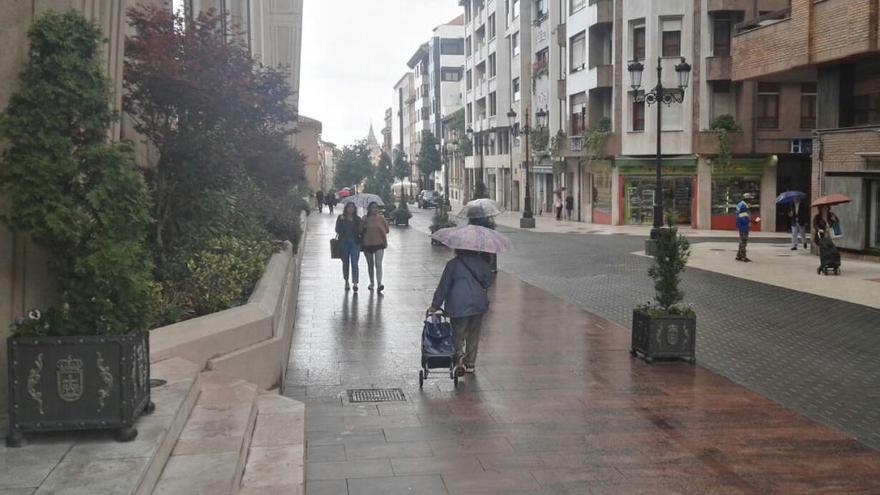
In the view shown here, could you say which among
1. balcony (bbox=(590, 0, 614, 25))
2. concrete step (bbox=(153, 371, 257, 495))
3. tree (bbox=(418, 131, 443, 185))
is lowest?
concrete step (bbox=(153, 371, 257, 495))

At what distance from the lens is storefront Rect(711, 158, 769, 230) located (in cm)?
3759

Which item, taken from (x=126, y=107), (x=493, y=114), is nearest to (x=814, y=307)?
(x=126, y=107)

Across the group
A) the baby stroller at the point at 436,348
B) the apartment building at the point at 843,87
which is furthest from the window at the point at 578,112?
the baby stroller at the point at 436,348

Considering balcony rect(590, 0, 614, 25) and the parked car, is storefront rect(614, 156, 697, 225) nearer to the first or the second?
balcony rect(590, 0, 614, 25)

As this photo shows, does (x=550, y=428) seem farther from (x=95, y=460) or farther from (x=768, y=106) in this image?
(x=768, y=106)

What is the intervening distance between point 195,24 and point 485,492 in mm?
7851

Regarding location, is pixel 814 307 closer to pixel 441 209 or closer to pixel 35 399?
pixel 35 399

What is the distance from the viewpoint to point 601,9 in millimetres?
40281

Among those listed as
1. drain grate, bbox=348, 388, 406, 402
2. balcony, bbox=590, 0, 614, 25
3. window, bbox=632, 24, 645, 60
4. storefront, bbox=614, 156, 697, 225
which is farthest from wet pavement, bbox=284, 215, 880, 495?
balcony, bbox=590, 0, 614, 25

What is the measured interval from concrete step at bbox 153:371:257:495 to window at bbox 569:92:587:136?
37705mm

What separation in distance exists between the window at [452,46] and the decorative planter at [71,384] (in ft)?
291

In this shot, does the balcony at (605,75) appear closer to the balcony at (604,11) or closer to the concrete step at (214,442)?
the balcony at (604,11)

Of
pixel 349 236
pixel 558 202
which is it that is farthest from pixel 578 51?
pixel 349 236

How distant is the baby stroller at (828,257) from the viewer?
19.4 metres
